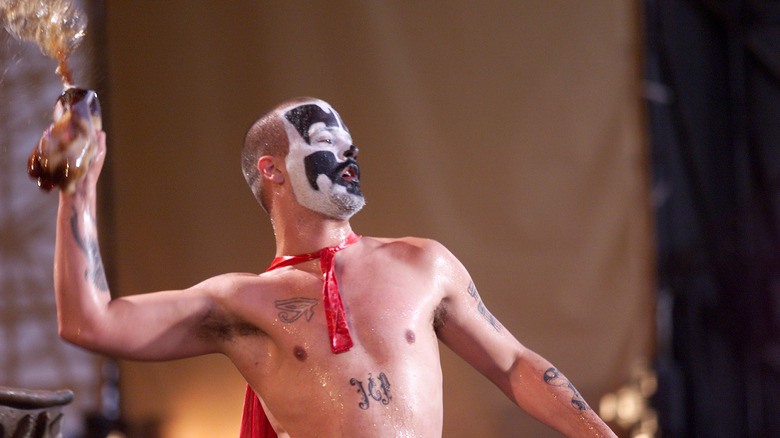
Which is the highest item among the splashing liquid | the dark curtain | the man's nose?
the splashing liquid

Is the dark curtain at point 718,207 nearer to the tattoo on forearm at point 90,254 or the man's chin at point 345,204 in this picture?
the man's chin at point 345,204

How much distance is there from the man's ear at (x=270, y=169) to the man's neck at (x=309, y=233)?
0.40 feet

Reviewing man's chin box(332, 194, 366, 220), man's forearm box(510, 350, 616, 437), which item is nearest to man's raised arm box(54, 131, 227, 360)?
man's chin box(332, 194, 366, 220)

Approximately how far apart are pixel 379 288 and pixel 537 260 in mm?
2194

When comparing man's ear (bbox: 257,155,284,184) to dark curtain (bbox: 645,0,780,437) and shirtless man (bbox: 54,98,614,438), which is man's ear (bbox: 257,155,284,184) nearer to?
shirtless man (bbox: 54,98,614,438)

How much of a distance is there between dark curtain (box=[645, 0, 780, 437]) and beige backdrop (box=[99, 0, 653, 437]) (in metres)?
0.28

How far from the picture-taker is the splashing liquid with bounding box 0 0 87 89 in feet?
6.34

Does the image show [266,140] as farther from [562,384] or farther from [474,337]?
[562,384]

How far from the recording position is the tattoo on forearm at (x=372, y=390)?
6.64 feet

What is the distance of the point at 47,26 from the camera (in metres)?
1.93

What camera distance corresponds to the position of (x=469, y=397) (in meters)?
3.96

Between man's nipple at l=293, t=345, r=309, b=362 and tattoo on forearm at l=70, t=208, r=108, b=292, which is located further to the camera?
man's nipple at l=293, t=345, r=309, b=362

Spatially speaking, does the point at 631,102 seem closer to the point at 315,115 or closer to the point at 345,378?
the point at 315,115

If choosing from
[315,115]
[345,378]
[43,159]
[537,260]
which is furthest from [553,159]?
[43,159]
